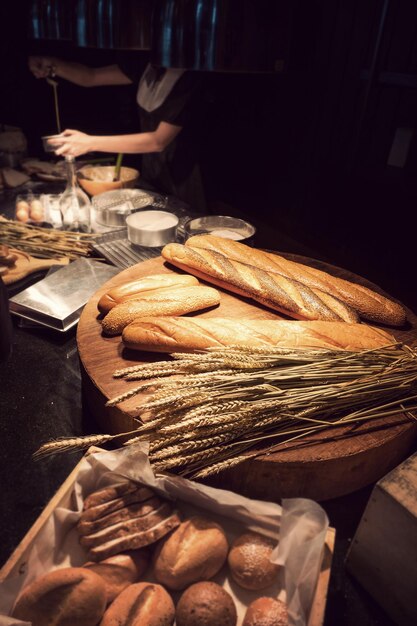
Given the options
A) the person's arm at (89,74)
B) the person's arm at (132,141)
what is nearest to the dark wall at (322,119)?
the person's arm at (89,74)

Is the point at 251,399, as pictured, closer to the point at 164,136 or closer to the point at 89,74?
the point at 164,136

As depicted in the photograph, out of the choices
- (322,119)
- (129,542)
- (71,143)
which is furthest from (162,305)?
(322,119)

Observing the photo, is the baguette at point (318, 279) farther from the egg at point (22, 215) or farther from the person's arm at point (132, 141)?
the person's arm at point (132, 141)

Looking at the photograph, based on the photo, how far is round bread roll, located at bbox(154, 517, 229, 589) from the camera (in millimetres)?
877

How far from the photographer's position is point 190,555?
34.9 inches

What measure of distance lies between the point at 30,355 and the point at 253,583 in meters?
1.17

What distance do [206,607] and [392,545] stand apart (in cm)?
48

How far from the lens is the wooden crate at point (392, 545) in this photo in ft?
3.13

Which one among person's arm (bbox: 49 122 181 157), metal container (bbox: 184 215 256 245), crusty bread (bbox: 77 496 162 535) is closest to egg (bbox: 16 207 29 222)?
person's arm (bbox: 49 122 181 157)

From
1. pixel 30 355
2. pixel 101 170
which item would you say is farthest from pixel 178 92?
pixel 30 355

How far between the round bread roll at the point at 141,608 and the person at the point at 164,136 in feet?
9.00

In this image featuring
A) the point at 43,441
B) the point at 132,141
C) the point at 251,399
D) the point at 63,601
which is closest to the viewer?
the point at 63,601

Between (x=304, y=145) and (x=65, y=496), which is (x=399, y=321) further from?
(x=304, y=145)

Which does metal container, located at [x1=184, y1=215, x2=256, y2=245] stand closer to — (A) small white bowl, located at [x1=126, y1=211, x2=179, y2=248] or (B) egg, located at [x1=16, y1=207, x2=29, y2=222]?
(A) small white bowl, located at [x1=126, y1=211, x2=179, y2=248]
